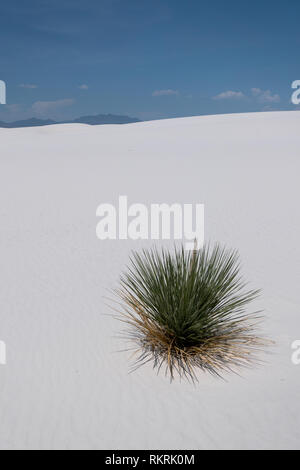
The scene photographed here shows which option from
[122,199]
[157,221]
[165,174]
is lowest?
[157,221]

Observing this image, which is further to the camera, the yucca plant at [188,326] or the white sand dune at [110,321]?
the yucca plant at [188,326]

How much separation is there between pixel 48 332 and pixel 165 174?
11586mm

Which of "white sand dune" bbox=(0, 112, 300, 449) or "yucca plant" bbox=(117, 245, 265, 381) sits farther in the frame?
"yucca plant" bbox=(117, 245, 265, 381)

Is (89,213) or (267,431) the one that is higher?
(89,213)

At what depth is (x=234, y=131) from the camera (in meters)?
28.5

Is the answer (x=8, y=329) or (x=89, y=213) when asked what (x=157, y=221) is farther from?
(x=8, y=329)

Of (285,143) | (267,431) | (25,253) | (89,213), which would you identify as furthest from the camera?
(285,143)

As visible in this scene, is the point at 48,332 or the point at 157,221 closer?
the point at 48,332

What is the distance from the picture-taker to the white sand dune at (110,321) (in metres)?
3.57

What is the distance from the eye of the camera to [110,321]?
5441 mm

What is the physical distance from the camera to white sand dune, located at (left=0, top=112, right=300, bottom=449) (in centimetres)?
357

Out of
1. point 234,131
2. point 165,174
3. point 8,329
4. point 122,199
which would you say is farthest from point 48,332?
point 234,131

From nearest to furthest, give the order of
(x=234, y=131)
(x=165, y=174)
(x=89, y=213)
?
(x=89, y=213)
(x=165, y=174)
(x=234, y=131)

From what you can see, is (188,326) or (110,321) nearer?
(188,326)
